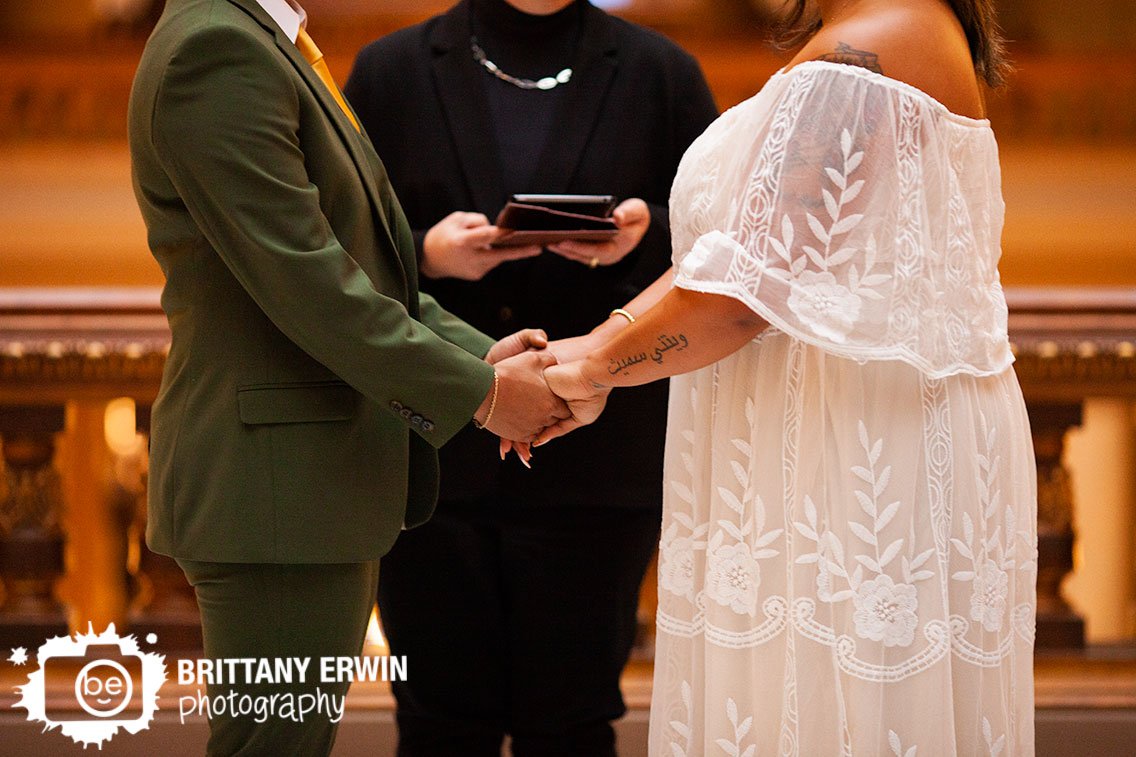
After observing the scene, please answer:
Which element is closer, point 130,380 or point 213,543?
point 213,543

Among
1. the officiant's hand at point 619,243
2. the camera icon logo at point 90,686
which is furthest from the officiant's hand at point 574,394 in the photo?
the camera icon logo at point 90,686

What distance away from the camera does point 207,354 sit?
6.59ft

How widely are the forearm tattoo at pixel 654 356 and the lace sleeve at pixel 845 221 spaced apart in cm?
10

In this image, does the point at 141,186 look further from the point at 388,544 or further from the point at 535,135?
the point at 535,135

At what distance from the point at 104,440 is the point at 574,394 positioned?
221 cm

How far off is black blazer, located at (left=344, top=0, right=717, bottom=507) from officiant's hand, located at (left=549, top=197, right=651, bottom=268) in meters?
0.08

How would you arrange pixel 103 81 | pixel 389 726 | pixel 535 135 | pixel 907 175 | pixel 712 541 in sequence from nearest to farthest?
pixel 907 175, pixel 712 541, pixel 535 135, pixel 389 726, pixel 103 81

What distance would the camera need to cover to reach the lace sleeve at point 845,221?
73.0 inches

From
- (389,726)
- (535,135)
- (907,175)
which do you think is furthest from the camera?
(389,726)

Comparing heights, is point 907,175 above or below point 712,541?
above

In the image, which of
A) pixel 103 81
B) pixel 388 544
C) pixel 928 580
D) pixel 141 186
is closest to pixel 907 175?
pixel 928 580

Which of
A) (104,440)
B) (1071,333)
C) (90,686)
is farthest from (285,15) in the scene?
(1071,333)

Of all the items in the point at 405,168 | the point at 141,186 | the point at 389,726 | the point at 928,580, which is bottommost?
the point at 389,726

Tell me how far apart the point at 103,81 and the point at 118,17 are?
245 millimetres
